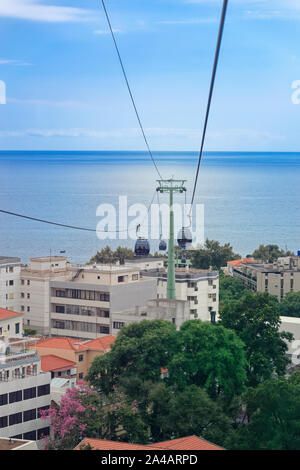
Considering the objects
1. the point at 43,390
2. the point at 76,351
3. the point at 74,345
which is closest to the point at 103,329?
the point at 74,345

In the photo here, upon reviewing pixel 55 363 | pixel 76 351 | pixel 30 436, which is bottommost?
pixel 30 436

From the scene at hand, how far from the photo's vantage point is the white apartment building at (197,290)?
1331 inches

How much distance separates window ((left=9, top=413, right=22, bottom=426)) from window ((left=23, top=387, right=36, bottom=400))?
340 mm

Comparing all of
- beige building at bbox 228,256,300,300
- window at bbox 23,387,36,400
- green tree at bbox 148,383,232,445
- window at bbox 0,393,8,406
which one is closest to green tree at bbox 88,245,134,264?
beige building at bbox 228,256,300,300

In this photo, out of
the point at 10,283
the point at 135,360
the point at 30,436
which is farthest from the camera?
the point at 10,283

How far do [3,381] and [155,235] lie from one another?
2960 inches

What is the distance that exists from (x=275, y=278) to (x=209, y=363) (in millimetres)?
26307

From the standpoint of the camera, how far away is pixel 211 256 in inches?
2248

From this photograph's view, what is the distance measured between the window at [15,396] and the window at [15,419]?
0.26 meters

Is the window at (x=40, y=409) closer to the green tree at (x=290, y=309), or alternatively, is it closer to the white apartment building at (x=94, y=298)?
the white apartment building at (x=94, y=298)

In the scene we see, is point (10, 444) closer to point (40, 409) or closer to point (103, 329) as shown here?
point (40, 409)

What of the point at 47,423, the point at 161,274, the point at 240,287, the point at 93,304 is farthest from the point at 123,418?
the point at 240,287

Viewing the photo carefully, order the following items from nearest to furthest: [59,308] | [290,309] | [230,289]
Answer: [59,308]
[290,309]
[230,289]

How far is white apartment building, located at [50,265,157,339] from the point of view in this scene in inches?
1126
